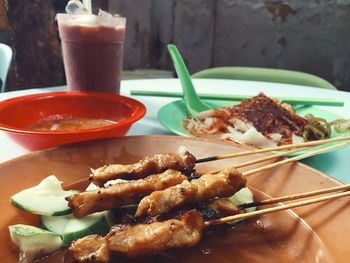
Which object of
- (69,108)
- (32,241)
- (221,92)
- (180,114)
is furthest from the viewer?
(221,92)

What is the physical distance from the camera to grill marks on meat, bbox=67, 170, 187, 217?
1064 millimetres

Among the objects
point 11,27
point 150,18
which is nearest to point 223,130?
point 11,27

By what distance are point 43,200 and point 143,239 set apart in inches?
12.8

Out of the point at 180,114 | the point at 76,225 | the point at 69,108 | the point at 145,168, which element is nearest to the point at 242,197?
the point at 145,168

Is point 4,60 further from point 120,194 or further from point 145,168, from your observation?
point 120,194

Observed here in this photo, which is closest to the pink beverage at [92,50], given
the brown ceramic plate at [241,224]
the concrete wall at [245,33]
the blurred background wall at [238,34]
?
the brown ceramic plate at [241,224]

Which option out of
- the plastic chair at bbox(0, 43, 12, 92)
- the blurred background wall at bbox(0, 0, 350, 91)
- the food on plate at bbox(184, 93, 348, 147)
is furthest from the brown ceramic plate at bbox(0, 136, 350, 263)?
the blurred background wall at bbox(0, 0, 350, 91)

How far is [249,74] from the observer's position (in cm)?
371

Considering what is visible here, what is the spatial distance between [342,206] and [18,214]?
3.07 ft

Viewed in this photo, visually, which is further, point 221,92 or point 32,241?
point 221,92

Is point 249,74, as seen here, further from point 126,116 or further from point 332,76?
point 332,76

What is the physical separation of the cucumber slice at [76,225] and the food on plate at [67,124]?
2.00 feet

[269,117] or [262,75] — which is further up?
[269,117]

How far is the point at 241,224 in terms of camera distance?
116 centimetres
